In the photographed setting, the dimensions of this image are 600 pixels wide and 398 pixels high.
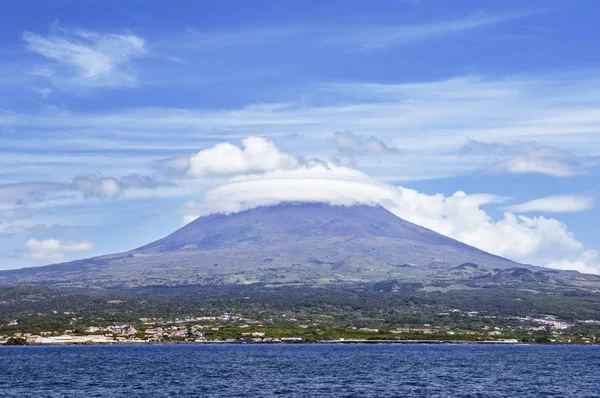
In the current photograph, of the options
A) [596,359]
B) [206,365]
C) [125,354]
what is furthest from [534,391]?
[125,354]

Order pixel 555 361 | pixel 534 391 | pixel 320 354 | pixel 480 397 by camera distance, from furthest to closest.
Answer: pixel 320 354 < pixel 555 361 < pixel 534 391 < pixel 480 397

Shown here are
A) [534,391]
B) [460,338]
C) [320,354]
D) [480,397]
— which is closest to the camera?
[480,397]

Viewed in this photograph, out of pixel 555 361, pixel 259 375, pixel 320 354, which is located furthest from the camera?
pixel 320 354

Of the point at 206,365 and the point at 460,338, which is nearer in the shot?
the point at 206,365

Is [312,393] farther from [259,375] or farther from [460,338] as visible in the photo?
[460,338]

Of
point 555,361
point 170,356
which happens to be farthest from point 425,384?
point 170,356

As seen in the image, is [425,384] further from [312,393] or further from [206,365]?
[206,365]
